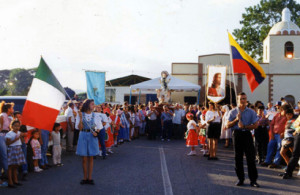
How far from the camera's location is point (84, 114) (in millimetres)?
8336

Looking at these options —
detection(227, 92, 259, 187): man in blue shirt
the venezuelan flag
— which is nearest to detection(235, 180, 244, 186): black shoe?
detection(227, 92, 259, 187): man in blue shirt

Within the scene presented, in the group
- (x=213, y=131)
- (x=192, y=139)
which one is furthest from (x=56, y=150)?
(x=213, y=131)

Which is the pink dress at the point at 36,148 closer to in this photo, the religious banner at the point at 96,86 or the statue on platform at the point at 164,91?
the religious banner at the point at 96,86

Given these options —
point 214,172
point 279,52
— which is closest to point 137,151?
point 214,172

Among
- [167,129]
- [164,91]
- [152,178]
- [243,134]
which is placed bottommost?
[152,178]

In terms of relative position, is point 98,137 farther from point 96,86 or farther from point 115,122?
point 96,86

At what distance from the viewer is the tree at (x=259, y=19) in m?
48.0

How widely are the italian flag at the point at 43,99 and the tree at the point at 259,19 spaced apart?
4295 centimetres

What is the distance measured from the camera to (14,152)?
27.2 ft

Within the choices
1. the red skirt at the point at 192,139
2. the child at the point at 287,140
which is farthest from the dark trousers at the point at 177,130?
the child at the point at 287,140

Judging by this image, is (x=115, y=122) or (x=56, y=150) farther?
(x=115, y=122)

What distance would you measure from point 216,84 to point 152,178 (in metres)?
11.4

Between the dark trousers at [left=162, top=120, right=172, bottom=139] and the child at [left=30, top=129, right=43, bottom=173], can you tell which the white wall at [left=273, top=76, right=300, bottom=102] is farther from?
the child at [left=30, top=129, right=43, bottom=173]

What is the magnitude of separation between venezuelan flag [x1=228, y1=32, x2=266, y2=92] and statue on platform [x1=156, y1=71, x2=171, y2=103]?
1088 cm
